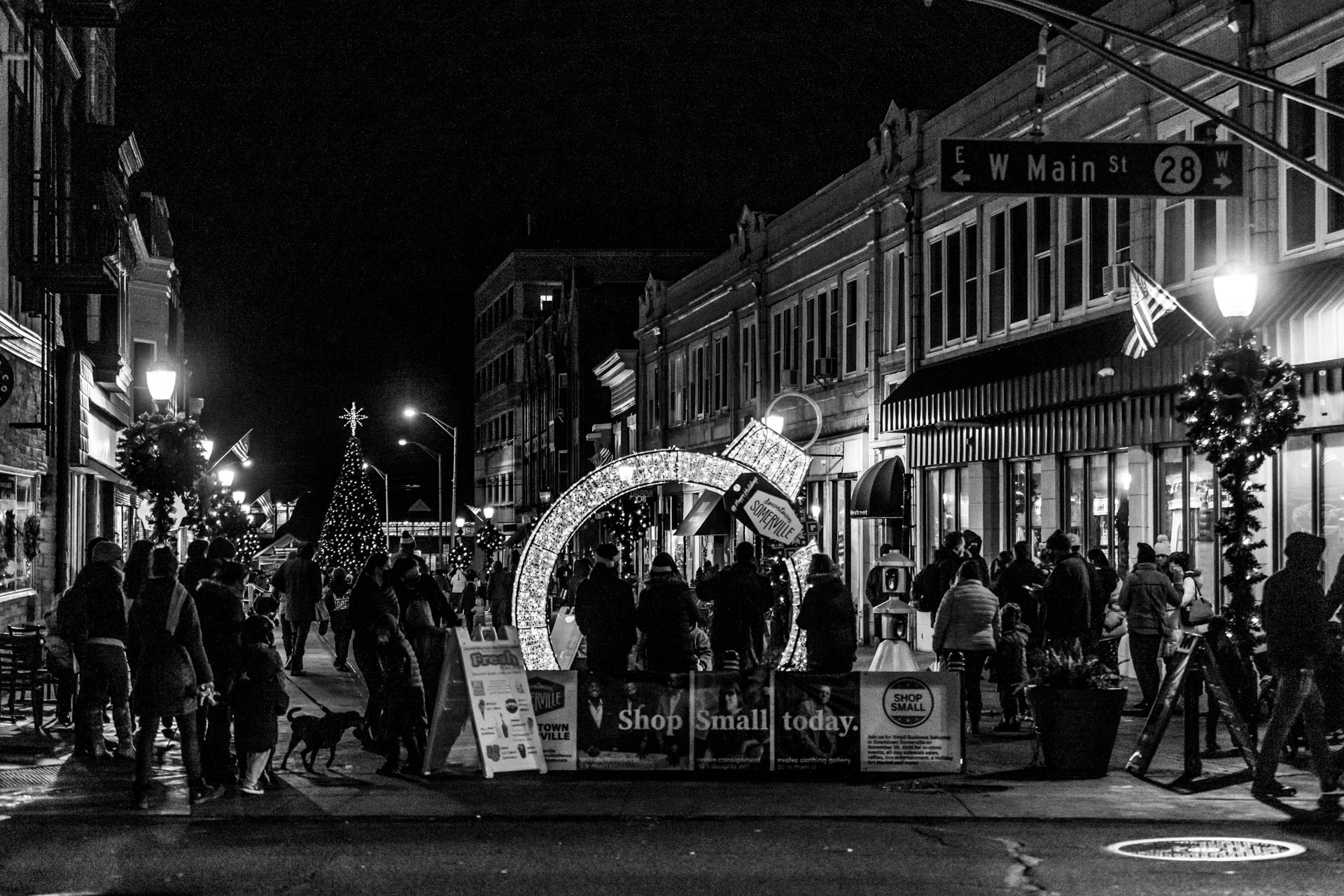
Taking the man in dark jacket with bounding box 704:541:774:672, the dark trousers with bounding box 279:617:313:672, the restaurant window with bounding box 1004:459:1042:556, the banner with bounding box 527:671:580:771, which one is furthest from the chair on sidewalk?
the restaurant window with bounding box 1004:459:1042:556

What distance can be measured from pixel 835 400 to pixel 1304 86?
58.9 ft

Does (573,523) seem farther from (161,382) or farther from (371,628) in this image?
(161,382)

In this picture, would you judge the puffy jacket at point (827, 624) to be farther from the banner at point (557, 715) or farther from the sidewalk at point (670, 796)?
the banner at point (557, 715)

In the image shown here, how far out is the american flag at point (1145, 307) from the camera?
2158 cm

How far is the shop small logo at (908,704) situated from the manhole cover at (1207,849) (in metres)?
3.26

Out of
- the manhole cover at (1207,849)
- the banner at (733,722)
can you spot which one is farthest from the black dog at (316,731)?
the manhole cover at (1207,849)

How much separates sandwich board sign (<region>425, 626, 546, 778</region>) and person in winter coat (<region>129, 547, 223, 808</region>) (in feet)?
6.40

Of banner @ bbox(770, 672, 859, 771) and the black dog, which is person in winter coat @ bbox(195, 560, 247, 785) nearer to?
the black dog

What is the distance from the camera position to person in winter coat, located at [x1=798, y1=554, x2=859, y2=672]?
1716 centimetres

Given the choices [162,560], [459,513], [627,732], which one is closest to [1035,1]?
[627,732]

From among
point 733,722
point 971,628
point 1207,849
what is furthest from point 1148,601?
point 1207,849

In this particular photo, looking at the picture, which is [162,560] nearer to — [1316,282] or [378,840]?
[378,840]

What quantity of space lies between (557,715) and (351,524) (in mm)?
46416

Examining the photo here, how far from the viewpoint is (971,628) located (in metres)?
17.3
